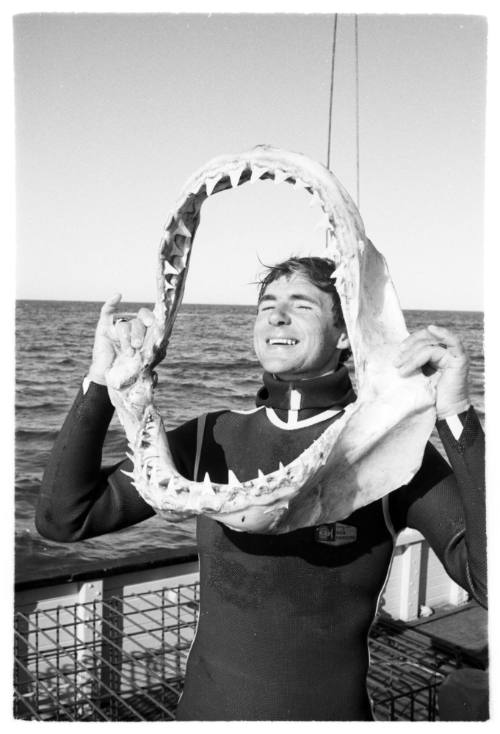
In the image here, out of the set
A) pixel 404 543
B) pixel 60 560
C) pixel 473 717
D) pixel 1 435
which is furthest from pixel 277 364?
pixel 60 560

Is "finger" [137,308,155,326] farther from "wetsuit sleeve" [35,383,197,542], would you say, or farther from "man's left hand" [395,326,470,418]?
"man's left hand" [395,326,470,418]

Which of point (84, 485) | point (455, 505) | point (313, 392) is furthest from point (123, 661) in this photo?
point (455, 505)

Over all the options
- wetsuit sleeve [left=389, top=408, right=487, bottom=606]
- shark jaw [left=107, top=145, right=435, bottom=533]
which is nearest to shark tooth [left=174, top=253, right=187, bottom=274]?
shark jaw [left=107, top=145, right=435, bottom=533]

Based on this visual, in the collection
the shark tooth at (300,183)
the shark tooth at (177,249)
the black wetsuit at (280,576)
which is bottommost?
the black wetsuit at (280,576)

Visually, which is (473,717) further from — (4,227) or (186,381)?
(186,381)

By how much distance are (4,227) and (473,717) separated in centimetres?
180

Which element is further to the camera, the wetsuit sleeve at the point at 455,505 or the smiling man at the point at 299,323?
the smiling man at the point at 299,323

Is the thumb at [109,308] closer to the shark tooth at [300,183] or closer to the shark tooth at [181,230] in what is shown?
the shark tooth at [181,230]

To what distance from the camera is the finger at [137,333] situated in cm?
157

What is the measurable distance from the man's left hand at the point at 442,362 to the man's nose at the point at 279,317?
28 cm

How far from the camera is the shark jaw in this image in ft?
4.54

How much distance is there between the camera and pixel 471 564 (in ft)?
4.59

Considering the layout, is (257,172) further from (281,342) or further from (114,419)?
(114,419)

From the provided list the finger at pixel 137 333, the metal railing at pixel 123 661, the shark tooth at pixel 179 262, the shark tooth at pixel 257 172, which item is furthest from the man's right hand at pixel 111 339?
the metal railing at pixel 123 661
